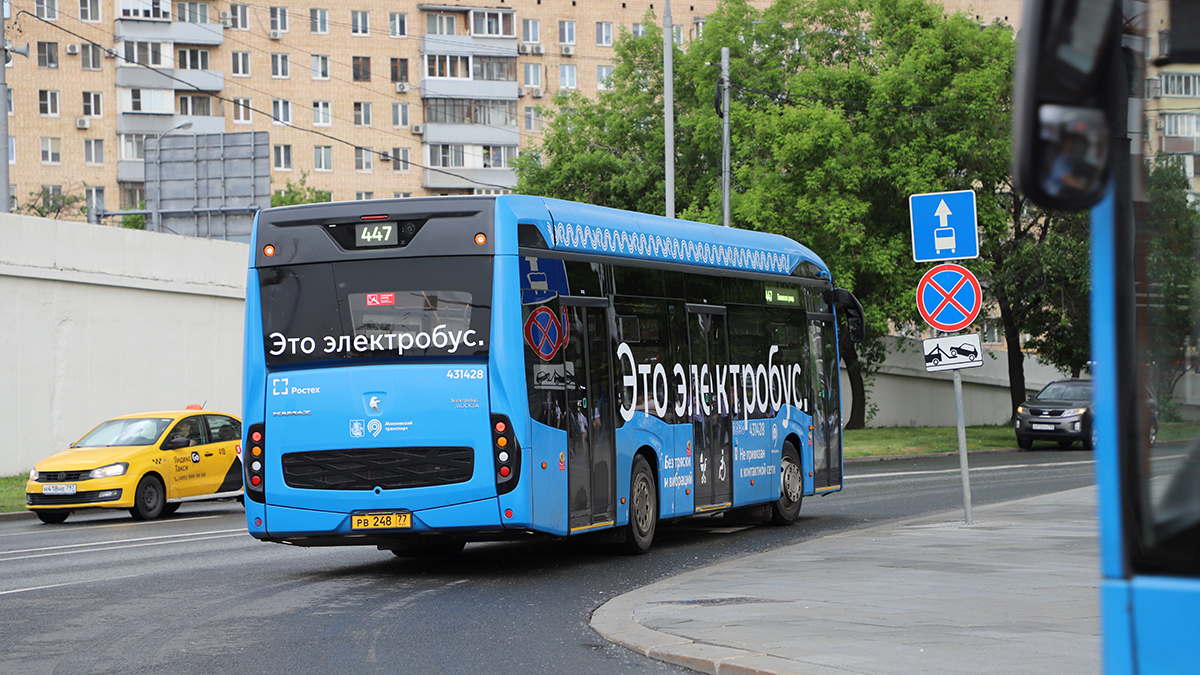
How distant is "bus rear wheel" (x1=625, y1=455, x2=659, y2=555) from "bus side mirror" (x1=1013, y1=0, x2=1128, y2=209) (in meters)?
10.5

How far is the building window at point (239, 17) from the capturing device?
250 feet

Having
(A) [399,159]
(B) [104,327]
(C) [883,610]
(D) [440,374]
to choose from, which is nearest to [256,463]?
(D) [440,374]

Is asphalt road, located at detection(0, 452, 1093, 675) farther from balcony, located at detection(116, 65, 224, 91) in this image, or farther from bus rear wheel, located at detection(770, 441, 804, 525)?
balcony, located at detection(116, 65, 224, 91)

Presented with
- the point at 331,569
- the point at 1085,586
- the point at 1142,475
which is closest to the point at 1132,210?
the point at 1142,475

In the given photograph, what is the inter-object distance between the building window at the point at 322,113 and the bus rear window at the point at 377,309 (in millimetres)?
67120

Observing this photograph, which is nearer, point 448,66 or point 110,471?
point 110,471

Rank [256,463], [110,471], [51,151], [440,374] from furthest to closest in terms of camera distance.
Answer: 1. [51,151]
2. [110,471]
3. [256,463]
4. [440,374]

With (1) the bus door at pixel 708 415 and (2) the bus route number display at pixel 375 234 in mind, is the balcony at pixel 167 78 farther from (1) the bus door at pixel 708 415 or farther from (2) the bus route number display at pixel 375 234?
(2) the bus route number display at pixel 375 234

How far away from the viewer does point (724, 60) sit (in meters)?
36.0

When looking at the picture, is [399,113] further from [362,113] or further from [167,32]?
[167,32]

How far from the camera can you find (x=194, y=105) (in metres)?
75.3

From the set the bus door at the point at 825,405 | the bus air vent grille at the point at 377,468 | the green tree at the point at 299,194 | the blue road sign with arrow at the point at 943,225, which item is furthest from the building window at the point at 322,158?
the bus air vent grille at the point at 377,468

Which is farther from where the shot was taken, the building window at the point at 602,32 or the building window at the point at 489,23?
the building window at the point at 602,32

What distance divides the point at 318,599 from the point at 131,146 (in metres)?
→ 67.9
